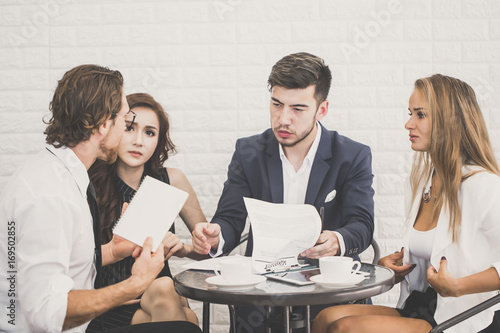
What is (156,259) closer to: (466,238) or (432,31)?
(466,238)

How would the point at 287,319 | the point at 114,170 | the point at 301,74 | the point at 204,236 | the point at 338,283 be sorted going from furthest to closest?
the point at 114,170, the point at 301,74, the point at 204,236, the point at 287,319, the point at 338,283

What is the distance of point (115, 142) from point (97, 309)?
584 millimetres

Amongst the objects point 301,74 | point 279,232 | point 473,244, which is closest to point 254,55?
point 301,74

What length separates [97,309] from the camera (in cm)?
144

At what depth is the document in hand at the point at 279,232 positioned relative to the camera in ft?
5.65

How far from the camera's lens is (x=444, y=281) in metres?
1.68

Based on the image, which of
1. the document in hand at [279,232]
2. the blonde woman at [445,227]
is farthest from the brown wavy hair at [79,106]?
the blonde woman at [445,227]

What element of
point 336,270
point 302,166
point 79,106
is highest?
point 79,106

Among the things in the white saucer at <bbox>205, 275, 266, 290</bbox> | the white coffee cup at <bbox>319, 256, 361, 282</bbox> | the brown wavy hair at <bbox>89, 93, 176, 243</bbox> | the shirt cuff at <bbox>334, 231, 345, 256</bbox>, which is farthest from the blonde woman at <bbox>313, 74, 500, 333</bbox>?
the brown wavy hair at <bbox>89, 93, 176, 243</bbox>

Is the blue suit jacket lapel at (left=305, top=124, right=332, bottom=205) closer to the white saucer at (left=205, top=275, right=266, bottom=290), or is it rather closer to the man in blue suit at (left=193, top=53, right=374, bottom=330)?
the man in blue suit at (left=193, top=53, right=374, bottom=330)

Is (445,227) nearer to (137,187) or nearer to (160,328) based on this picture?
(160,328)

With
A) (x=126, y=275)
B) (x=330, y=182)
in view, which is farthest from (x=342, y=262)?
(x=126, y=275)

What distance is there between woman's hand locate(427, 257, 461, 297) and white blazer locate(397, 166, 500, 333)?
9 cm

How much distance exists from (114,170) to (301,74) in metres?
0.96
